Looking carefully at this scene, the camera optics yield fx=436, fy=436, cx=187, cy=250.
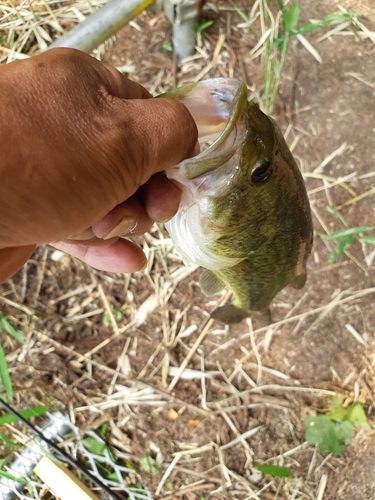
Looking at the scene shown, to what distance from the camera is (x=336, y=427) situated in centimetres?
245

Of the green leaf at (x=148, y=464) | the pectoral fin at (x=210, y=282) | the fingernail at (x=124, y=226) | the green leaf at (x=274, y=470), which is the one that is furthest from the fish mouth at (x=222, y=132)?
the green leaf at (x=148, y=464)

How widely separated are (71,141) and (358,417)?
225 centimetres

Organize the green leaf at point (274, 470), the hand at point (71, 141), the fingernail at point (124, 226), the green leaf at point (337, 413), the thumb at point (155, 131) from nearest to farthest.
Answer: the hand at point (71, 141) → the thumb at point (155, 131) → the fingernail at point (124, 226) → the green leaf at point (274, 470) → the green leaf at point (337, 413)

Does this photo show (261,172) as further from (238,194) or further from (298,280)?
(298,280)

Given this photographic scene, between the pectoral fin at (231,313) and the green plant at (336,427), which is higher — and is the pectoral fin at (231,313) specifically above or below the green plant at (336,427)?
above

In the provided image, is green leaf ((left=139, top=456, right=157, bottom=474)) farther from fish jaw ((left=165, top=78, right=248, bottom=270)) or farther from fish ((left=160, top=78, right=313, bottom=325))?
fish jaw ((left=165, top=78, right=248, bottom=270))

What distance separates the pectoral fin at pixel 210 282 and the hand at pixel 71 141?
923mm

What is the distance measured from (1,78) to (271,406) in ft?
7.51

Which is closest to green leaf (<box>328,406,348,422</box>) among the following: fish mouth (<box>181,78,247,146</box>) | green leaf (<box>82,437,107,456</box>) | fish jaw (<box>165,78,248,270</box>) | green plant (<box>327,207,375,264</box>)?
green plant (<box>327,207,375,264</box>)

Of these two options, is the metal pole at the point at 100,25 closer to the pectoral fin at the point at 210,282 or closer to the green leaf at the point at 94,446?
the pectoral fin at the point at 210,282

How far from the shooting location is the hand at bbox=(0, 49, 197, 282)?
884mm

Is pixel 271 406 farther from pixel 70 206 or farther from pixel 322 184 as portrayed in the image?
pixel 70 206

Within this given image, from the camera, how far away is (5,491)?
7.88 feet

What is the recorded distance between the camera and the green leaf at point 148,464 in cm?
252
